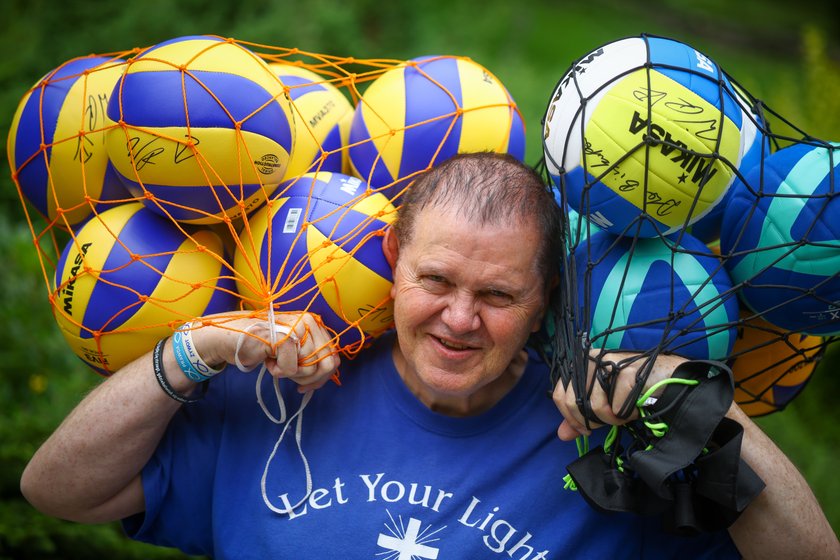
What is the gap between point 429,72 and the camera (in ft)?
9.02

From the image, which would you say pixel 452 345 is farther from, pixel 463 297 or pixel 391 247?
pixel 391 247

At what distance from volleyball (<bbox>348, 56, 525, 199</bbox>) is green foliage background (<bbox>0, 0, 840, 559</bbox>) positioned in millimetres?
1547

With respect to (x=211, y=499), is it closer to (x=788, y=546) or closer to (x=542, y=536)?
(x=542, y=536)

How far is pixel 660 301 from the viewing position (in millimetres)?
2152

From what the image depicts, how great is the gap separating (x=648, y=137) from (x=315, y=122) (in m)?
1.18

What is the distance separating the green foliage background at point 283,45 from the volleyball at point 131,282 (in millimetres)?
861

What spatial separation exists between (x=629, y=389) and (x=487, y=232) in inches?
24.1

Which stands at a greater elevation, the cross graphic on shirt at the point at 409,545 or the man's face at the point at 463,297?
the man's face at the point at 463,297

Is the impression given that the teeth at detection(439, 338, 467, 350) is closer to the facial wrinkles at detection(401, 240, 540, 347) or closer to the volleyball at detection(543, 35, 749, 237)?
the facial wrinkles at detection(401, 240, 540, 347)

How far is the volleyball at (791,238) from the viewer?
211 cm

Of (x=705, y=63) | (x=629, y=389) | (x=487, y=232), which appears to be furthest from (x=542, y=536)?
(x=705, y=63)

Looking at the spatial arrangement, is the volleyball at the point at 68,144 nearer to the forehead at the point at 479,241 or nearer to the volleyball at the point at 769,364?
the forehead at the point at 479,241

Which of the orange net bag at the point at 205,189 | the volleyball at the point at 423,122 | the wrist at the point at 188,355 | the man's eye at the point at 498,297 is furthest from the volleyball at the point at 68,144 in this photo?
the man's eye at the point at 498,297

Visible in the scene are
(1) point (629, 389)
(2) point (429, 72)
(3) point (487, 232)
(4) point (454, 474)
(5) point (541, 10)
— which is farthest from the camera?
(5) point (541, 10)
